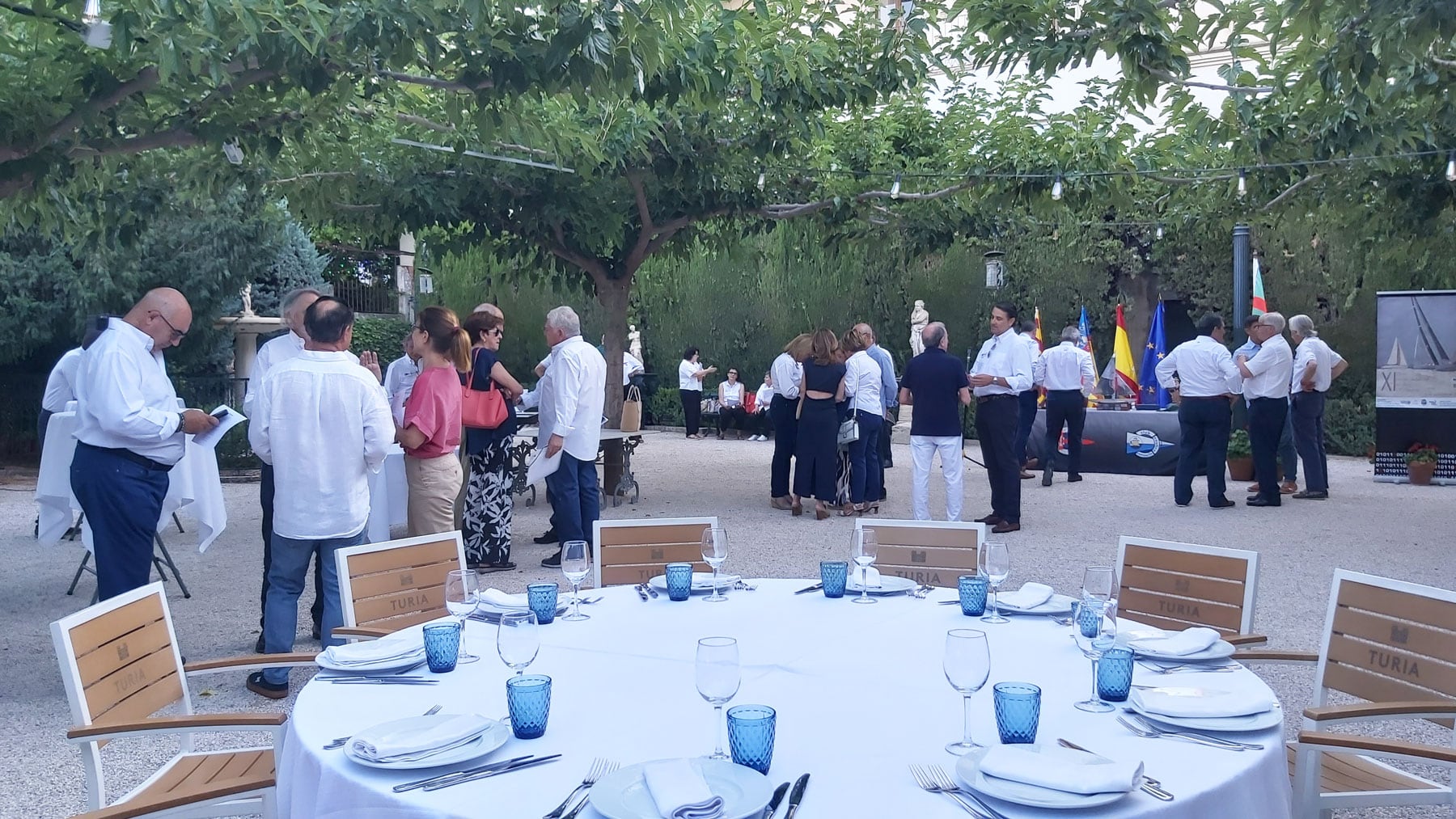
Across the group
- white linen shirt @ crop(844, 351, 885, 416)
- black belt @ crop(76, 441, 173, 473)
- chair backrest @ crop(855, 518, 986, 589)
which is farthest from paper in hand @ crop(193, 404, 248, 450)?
white linen shirt @ crop(844, 351, 885, 416)

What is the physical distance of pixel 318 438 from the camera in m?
4.64

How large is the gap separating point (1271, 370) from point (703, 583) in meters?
8.61

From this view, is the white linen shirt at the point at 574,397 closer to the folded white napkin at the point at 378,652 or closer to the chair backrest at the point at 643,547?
the chair backrest at the point at 643,547

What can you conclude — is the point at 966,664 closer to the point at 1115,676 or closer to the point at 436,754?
the point at 1115,676

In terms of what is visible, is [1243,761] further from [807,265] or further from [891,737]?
[807,265]

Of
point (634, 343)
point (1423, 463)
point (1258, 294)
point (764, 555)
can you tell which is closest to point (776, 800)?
point (764, 555)

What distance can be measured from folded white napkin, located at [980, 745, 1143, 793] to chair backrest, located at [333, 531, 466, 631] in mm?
2155

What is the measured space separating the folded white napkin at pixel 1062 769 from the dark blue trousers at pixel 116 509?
4.03 m

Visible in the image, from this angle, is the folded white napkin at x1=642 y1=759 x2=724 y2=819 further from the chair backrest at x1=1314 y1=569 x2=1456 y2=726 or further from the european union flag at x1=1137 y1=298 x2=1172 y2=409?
the european union flag at x1=1137 y1=298 x2=1172 y2=409

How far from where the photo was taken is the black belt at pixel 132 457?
15.6ft

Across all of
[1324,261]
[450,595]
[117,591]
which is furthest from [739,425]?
[450,595]

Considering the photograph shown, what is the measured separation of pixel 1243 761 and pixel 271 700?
412 cm

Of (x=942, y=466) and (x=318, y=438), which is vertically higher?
(x=318, y=438)

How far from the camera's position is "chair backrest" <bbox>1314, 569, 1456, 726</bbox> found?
114 inches
